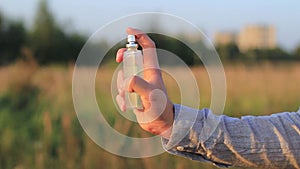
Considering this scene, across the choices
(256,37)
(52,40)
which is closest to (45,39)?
(52,40)

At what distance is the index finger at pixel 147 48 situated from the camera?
107 centimetres

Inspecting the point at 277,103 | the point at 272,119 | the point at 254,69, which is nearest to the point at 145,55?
the point at 272,119

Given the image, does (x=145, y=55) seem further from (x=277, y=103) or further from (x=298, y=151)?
(x=277, y=103)

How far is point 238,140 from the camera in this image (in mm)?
1208

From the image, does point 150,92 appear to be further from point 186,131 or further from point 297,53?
point 297,53

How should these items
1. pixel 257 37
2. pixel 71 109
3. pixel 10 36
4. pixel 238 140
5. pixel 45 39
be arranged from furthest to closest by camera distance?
pixel 10 36 → pixel 45 39 → pixel 257 37 → pixel 71 109 → pixel 238 140

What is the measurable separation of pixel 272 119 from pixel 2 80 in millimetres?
6091

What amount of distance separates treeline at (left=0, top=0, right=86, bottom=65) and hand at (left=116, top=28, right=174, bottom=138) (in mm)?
22292

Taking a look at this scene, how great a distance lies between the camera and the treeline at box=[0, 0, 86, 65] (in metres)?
23.7

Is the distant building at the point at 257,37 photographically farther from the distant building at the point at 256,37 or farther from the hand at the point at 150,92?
the hand at the point at 150,92

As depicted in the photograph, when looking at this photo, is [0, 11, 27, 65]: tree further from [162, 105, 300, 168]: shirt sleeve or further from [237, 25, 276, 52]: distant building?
[162, 105, 300, 168]: shirt sleeve

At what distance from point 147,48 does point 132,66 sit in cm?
13

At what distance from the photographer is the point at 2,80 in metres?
7.03

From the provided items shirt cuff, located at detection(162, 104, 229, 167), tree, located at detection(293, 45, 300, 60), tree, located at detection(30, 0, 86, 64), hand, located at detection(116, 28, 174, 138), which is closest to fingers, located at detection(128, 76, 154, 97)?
hand, located at detection(116, 28, 174, 138)
